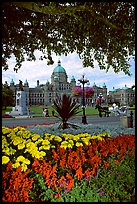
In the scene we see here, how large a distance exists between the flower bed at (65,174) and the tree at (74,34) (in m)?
2.79

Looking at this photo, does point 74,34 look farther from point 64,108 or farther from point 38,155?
point 38,155

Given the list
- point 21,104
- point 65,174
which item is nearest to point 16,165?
point 65,174

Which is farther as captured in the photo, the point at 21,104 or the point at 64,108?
the point at 21,104

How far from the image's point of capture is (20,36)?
24.0ft

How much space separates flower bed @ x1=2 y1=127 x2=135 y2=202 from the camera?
10.6ft

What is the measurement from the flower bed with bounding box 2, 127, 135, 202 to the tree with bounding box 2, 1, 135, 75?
2.79 metres

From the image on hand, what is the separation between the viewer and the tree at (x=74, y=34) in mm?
6203

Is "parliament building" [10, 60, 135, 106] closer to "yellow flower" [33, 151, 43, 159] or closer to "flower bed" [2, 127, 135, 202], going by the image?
"flower bed" [2, 127, 135, 202]

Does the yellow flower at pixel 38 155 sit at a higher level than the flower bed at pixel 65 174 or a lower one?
higher

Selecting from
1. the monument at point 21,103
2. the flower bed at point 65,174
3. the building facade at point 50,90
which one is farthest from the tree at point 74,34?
the monument at point 21,103

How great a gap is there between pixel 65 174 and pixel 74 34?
411 centimetres

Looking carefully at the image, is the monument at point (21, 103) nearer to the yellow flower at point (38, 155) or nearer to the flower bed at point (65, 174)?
the flower bed at point (65, 174)

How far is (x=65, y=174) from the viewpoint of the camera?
3768 mm

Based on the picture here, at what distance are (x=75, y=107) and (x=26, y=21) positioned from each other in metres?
3.49
